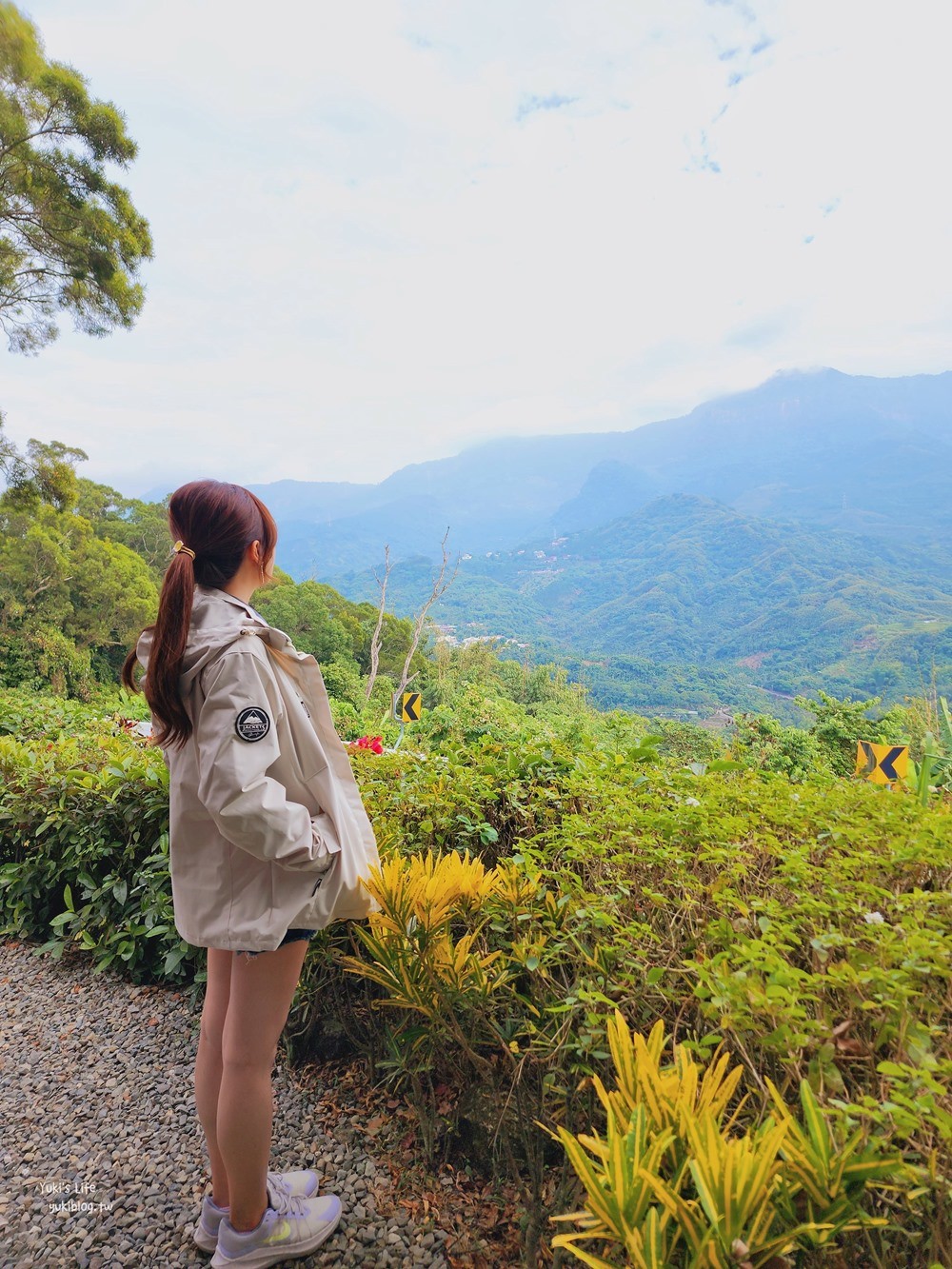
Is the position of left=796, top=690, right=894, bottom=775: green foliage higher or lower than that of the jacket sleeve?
lower

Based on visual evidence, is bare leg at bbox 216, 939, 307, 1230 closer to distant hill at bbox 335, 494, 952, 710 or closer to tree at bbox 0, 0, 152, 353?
tree at bbox 0, 0, 152, 353

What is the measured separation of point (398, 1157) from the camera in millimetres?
1386

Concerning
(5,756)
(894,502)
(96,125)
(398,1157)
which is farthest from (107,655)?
(894,502)

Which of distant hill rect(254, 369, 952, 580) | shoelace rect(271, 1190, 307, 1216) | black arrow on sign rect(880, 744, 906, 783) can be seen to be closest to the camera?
shoelace rect(271, 1190, 307, 1216)

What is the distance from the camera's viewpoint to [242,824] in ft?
3.24

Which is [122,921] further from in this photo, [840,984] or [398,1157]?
[840,984]

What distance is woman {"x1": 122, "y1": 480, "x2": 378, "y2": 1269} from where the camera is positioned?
102 centimetres

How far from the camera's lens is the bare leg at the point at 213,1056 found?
3.89ft

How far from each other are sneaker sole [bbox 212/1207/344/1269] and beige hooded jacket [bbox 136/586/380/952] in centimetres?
58

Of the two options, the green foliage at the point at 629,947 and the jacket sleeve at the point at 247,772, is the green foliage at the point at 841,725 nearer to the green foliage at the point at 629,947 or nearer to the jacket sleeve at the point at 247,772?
the green foliage at the point at 629,947

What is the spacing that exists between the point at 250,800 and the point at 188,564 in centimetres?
41

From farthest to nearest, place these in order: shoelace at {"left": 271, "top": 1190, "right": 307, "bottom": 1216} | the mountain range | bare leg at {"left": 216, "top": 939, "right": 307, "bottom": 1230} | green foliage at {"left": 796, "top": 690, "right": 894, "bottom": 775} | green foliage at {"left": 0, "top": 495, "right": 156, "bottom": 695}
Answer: the mountain range
green foliage at {"left": 0, "top": 495, "right": 156, "bottom": 695}
green foliage at {"left": 796, "top": 690, "right": 894, "bottom": 775}
shoelace at {"left": 271, "top": 1190, "right": 307, "bottom": 1216}
bare leg at {"left": 216, "top": 939, "right": 307, "bottom": 1230}

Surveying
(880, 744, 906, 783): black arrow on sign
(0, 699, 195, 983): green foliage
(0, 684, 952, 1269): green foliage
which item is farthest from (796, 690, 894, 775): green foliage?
(0, 699, 195, 983): green foliage

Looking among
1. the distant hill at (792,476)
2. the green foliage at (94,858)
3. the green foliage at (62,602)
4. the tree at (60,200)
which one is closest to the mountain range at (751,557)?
the distant hill at (792,476)
